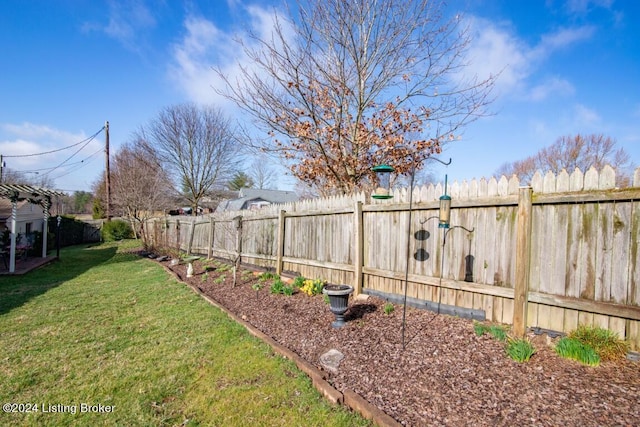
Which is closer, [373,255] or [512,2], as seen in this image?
[373,255]

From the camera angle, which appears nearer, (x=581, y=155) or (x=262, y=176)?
(x=581, y=155)

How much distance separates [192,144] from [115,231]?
840 centimetres

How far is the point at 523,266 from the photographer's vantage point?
359cm

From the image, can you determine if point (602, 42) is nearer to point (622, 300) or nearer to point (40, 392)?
point (622, 300)

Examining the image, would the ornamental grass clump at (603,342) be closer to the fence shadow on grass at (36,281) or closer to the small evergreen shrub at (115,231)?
the fence shadow on grass at (36,281)

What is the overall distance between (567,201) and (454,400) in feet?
7.82

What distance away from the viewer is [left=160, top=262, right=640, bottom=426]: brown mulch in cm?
236

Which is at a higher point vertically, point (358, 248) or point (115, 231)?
point (358, 248)

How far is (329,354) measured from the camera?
11.7 ft

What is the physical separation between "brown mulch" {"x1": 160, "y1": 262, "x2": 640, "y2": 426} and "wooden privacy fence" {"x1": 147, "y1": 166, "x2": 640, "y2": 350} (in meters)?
0.40

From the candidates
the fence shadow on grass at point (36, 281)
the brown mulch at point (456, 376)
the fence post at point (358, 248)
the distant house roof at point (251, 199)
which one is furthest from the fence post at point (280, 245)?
the distant house roof at point (251, 199)

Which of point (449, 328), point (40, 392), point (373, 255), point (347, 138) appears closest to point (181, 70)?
point (347, 138)

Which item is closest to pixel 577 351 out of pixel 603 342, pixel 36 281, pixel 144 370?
pixel 603 342

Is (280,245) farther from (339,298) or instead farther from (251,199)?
(251,199)
